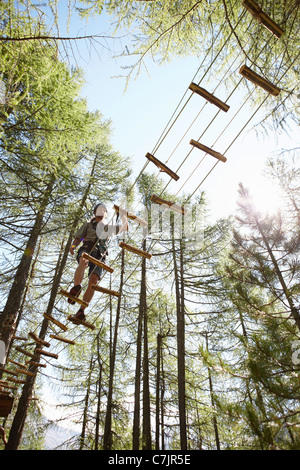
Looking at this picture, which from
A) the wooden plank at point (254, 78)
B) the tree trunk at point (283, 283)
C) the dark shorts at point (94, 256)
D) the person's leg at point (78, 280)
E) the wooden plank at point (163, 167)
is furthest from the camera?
the tree trunk at point (283, 283)

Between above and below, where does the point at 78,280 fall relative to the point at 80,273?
below

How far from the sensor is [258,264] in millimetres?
6469

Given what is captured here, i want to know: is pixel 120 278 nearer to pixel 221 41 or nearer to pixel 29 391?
pixel 29 391

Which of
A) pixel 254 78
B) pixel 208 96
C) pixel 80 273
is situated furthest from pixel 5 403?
pixel 254 78

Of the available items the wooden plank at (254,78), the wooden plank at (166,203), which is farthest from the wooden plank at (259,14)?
the wooden plank at (166,203)

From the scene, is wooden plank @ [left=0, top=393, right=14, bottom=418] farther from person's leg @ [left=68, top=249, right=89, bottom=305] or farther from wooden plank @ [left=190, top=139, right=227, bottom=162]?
wooden plank @ [left=190, top=139, right=227, bottom=162]

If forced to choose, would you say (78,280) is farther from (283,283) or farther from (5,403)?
(283,283)

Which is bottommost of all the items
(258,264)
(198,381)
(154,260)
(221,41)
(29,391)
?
(29,391)

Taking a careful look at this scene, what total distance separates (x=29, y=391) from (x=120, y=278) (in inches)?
193

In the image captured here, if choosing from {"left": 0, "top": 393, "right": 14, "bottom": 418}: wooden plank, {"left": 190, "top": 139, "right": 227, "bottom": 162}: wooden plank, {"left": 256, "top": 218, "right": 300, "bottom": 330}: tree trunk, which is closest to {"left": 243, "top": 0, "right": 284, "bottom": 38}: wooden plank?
{"left": 190, "top": 139, "right": 227, "bottom": 162}: wooden plank

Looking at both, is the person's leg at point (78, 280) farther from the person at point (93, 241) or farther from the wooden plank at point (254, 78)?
the wooden plank at point (254, 78)

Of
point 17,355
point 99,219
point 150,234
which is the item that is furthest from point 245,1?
point 17,355

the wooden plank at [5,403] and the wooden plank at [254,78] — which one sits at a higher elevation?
the wooden plank at [254,78]

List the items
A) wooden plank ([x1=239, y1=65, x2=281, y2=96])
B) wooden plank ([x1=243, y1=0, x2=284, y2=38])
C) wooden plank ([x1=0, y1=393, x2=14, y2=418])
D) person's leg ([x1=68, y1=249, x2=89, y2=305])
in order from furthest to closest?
1. person's leg ([x1=68, y1=249, x2=89, y2=305])
2. wooden plank ([x1=0, y1=393, x2=14, y2=418])
3. wooden plank ([x1=239, y1=65, x2=281, y2=96])
4. wooden plank ([x1=243, y1=0, x2=284, y2=38])
